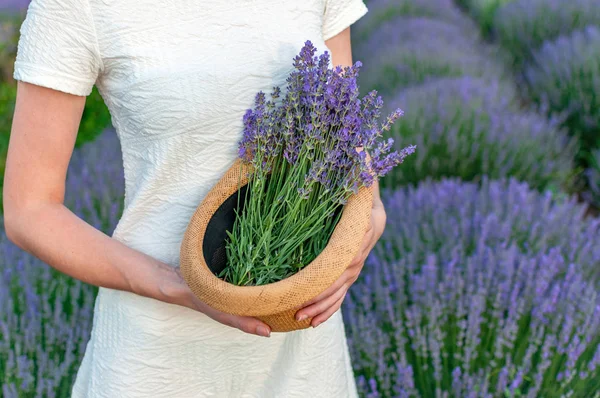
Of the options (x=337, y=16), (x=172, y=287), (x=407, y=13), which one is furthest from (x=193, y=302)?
(x=407, y=13)

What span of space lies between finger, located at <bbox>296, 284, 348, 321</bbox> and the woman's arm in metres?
0.07

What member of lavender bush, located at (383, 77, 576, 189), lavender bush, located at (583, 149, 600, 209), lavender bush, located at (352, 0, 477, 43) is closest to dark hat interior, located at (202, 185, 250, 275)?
lavender bush, located at (383, 77, 576, 189)

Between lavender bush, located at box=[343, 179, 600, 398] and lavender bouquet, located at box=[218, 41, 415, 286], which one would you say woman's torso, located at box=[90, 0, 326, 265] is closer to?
lavender bouquet, located at box=[218, 41, 415, 286]

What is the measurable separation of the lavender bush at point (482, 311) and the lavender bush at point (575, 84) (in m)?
2.04

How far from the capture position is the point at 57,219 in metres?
1.07

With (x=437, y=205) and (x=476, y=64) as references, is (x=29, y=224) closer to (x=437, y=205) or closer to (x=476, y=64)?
(x=437, y=205)

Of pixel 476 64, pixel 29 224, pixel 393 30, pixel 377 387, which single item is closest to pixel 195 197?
pixel 29 224

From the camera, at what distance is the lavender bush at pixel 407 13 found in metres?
7.32

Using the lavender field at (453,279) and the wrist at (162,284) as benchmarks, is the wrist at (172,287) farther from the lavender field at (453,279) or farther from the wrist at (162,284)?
the lavender field at (453,279)

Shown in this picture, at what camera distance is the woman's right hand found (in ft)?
3.31

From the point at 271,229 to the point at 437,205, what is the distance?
1.86m

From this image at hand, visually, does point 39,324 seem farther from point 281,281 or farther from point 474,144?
point 474,144

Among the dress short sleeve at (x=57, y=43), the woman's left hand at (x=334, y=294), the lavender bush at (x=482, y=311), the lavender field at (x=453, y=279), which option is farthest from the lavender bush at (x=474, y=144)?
the dress short sleeve at (x=57, y=43)

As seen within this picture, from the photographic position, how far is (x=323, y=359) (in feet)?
4.38
